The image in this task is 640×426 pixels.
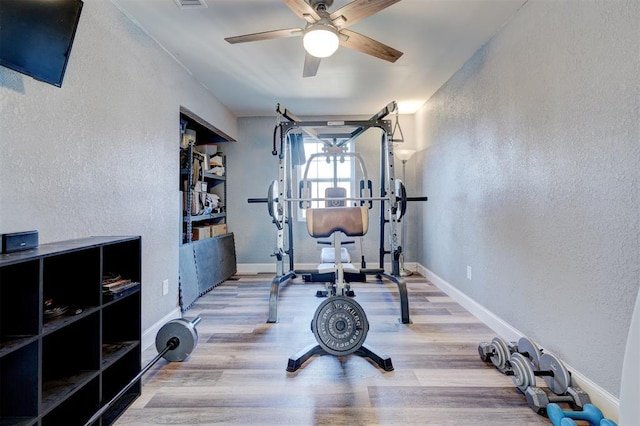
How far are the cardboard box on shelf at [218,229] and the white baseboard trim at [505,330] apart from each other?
292 cm

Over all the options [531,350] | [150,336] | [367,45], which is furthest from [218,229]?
[531,350]

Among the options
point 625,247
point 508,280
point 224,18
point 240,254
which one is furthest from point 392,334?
point 240,254

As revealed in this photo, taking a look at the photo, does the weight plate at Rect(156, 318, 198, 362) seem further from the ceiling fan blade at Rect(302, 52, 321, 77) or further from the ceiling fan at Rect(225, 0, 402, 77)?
the ceiling fan blade at Rect(302, 52, 321, 77)

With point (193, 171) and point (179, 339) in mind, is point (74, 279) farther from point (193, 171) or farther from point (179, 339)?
point (193, 171)

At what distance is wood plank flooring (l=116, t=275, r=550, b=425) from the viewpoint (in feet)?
4.86

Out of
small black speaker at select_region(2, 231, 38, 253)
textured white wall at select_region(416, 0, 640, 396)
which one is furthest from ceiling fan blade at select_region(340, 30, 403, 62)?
small black speaker at select_region(2, 231, 38, 253)

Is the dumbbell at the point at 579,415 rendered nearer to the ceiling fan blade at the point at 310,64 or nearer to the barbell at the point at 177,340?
the barbell at the point at 177,340

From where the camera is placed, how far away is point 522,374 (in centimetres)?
162

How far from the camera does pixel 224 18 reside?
218 cm

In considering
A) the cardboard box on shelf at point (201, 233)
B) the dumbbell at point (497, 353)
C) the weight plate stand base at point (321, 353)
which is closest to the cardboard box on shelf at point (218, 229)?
the cardboard box on shelf at point (201, 233)

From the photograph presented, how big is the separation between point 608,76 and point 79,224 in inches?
108

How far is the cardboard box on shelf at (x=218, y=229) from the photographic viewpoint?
13.4 ft

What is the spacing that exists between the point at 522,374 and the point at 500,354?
246 millimetres

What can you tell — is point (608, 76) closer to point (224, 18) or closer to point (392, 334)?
point (392, 334)
